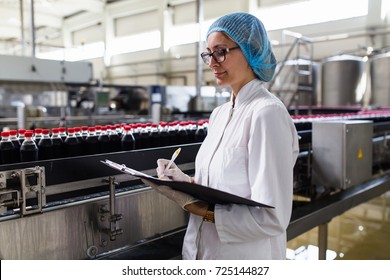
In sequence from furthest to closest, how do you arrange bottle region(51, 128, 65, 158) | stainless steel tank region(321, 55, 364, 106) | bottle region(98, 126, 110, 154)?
stainless steel tank region(321, 55, 364, 106) → bottle region(98, 126, 110, 154) → bottle region(51, 128, 65, 158)

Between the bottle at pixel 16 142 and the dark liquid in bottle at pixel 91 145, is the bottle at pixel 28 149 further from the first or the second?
the dark liquid in bottle at pixel 91 145

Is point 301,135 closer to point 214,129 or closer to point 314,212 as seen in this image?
point 314,212

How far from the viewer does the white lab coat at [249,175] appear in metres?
0.77

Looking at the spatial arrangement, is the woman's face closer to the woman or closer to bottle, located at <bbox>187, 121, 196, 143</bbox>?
the woman

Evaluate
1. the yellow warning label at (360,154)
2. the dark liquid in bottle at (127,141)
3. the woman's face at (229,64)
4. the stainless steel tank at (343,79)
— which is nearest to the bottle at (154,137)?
the dark liquid in bottle at (127,141)

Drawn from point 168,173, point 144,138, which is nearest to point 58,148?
point 144,138

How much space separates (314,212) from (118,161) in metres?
1.13

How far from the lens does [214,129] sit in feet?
3.25

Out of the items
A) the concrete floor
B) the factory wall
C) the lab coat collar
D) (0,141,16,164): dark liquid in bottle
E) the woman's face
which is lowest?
the concrete floor

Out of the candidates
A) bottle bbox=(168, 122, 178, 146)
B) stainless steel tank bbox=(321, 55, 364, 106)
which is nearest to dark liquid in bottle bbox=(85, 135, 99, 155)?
bottle bbox=(168, 122, 178, 146)

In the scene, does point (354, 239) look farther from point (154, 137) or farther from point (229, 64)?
point (229, 64)

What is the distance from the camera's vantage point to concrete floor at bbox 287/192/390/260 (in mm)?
2693

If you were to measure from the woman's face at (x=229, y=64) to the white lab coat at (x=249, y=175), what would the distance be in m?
0.04
